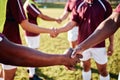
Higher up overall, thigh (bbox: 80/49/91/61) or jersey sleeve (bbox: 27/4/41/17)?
jersey sleeve (bbox: 27/4/41/17)

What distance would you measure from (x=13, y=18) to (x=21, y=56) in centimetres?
206

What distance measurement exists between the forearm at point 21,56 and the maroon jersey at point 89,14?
270cm

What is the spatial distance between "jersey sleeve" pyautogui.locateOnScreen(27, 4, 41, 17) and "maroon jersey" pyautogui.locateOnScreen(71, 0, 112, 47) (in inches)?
53.1

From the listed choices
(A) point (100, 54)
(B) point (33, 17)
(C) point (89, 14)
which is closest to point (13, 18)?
(C) point (89, 14)

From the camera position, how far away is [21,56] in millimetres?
2979

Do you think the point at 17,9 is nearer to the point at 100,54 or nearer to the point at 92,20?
the point at 92,20

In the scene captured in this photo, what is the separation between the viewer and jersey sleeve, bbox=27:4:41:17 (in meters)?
7.03

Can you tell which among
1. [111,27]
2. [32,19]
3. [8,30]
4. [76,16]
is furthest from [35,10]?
[111,27]

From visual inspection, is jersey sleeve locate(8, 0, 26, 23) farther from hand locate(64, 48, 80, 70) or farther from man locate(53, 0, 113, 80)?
hand locate(64, 48, 80, 70)

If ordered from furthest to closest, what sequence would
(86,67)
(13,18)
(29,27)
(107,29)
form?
(86,67) → (29,27) → (13,18) → (107,29)

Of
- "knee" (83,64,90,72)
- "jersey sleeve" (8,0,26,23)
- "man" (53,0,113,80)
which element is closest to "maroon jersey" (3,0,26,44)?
"jersey sleeve" (8,0,26,23)

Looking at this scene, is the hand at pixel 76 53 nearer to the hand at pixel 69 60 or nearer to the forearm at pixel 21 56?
the hand at pixel 69 60

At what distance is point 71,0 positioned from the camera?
22.9 ft

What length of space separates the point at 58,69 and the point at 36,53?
16.9 ft
